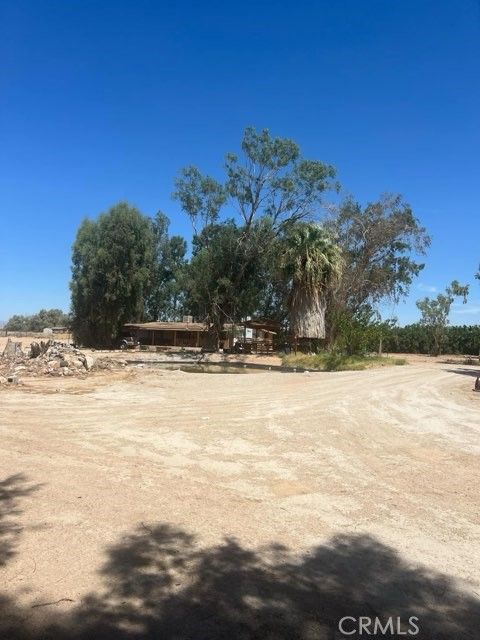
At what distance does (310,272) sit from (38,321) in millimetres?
77955

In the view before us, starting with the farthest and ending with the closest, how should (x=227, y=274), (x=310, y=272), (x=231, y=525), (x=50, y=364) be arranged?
1. (x=227, y=274)
2. (x=310, y=272)
3. (x=50, y=364)
4. (x=231, y=525)

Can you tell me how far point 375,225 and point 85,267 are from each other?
2706 cm

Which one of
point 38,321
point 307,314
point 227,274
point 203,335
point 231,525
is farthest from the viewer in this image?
point 38,321

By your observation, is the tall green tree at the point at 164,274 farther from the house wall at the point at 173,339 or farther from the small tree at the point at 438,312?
the small tree at the point at 438,312

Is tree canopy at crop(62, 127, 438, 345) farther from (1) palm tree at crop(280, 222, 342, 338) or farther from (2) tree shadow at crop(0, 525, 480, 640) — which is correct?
(2) tree shadow at crop(0, 525, 480, 640)

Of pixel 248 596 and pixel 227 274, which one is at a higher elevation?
pixel 227 274

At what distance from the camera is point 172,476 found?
6309 mm

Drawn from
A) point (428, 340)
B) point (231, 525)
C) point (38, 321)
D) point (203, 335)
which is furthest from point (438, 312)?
point (38, 321)

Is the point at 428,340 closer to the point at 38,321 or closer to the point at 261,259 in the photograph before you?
the point at 261,259

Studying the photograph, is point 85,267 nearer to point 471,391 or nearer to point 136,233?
point 136,233

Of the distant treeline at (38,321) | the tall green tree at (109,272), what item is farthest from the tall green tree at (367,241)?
the distant treeline at (38,321)

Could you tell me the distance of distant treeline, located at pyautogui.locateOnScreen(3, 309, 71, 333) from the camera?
96012 millimetres

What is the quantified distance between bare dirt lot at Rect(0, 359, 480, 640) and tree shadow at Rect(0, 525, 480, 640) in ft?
0.04

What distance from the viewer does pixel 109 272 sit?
1885 inches
